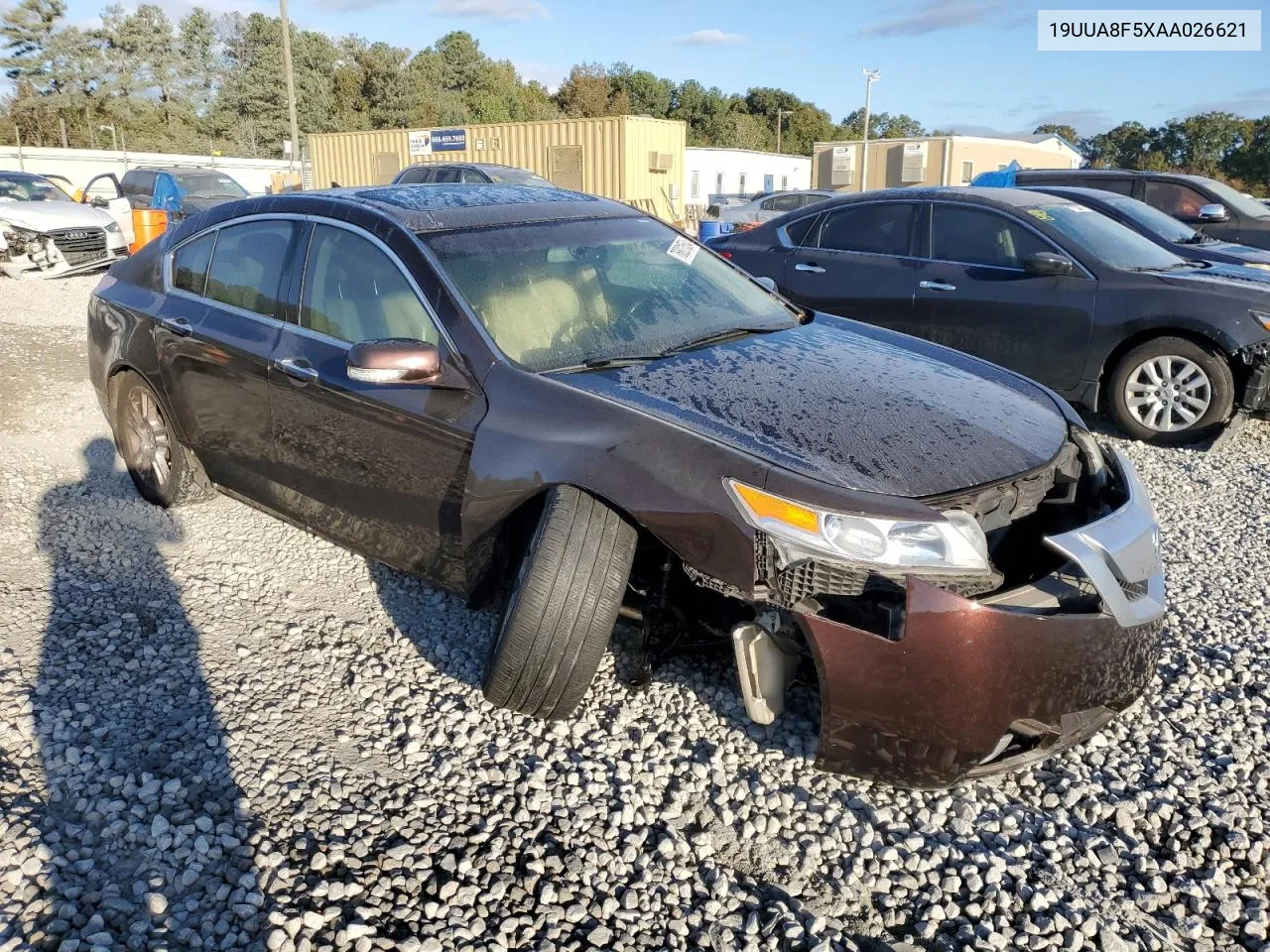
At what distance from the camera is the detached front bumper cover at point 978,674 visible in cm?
240

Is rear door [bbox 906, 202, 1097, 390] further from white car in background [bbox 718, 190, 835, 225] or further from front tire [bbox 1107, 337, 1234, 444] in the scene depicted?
white car in background [bbox 718, 190, 835, 225]

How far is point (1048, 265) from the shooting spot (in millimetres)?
6227

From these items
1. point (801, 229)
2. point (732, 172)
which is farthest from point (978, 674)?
point (732, 172)

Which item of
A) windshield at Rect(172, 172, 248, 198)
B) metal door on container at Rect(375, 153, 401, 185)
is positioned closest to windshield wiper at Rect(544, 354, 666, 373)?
windshield at Rect(172, 172, 248, 198)

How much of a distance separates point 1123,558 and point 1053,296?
164 inches

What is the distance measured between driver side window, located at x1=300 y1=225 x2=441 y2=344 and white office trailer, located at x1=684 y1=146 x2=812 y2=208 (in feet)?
111

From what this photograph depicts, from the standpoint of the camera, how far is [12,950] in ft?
7.04

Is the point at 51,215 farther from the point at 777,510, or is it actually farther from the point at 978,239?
the point at 777,510

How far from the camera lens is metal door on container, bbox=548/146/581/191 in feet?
83.1

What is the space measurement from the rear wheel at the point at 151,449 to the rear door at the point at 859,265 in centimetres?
438

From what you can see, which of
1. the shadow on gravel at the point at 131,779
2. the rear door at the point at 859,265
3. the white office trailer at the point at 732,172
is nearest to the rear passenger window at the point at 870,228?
the rear door at the point at 859,265

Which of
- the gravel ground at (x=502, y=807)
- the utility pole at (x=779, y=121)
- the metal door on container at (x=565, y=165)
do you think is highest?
the utility pole at (x=779, y=121)

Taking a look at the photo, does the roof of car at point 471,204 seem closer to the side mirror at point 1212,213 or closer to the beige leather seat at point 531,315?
the beige leather seat at point 531,315

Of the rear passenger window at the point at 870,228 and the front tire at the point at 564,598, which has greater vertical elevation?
the rear passenger window at the point at 870,228
